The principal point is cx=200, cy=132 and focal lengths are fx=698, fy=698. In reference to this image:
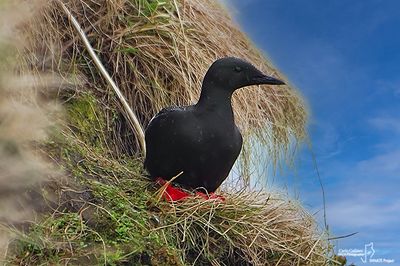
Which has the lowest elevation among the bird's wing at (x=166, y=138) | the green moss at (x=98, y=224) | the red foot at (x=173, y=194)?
the green moss at (x=98, y=224)

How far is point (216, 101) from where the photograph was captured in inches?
76.6

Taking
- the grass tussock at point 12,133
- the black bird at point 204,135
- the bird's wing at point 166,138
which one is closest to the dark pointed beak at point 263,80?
the black bird at point 204,135

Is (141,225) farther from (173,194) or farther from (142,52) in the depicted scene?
(142,52)

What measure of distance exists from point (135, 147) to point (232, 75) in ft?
2.40

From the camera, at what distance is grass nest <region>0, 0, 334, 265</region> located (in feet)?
5.21

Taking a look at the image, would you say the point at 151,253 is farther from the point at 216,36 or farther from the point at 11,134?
the point at 216,36

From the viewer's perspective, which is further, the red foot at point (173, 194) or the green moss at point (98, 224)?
the red foot at point (173, 194)

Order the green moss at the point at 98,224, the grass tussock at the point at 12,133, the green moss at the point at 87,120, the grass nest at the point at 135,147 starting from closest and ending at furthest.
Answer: the grass tussock at the point at 12,133 → the green moss at the point at 98,224 → the grass nest at the point at 135,147 → the green moss at the point at 87,120

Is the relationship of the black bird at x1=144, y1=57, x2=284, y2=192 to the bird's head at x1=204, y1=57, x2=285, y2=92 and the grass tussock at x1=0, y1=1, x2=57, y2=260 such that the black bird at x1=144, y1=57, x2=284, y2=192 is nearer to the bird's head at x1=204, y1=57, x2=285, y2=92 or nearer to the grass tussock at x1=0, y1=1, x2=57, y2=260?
the bird's head at x1=204, y1=57, x2=285, y2=92

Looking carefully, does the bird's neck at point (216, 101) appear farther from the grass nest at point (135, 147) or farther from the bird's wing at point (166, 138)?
the grass nest at point (135, 147)

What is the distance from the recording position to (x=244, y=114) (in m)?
2.88

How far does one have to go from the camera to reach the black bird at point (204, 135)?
74.4 inches

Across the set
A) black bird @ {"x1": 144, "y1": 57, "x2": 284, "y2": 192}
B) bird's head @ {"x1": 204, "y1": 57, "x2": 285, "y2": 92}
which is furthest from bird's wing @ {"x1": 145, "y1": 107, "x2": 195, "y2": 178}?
bird's head @ {"x1": 204, "y1": 57, "x2": 285, "y2": 92}

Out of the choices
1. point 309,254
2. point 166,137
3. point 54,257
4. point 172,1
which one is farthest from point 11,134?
point 172,1
